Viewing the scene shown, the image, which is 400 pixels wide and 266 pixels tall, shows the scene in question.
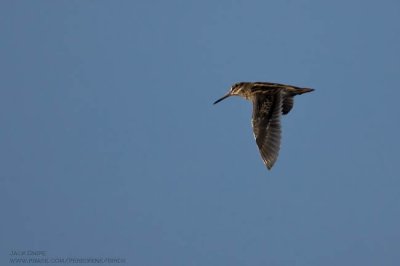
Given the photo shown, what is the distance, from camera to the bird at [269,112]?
106ft

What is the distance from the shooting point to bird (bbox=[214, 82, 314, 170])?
32.3 meters

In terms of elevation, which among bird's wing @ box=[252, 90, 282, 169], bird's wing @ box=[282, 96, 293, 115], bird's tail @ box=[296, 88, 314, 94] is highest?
bird's tail @ box=[296, 88, 314, 94]

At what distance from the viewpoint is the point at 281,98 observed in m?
33.6

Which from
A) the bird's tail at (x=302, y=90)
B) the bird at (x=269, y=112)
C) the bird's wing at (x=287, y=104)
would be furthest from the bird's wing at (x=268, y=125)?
the bird's wing at (x=287, y=104)

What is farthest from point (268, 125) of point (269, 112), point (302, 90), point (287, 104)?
point (287, 104)

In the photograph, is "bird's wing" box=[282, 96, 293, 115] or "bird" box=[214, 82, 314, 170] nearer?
"bird" box=[214, 82, 314, 170]

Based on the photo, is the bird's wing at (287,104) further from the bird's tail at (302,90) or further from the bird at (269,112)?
the bird's tail at (302,90)

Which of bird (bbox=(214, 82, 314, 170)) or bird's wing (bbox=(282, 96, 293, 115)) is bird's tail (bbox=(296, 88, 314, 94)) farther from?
bird's wing (bbox=(282, 96, 293, 115))

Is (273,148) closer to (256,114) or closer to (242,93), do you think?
(256,114)

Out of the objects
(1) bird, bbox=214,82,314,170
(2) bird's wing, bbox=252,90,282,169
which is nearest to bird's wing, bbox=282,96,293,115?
(1) bird, bbox=214,82,314,170

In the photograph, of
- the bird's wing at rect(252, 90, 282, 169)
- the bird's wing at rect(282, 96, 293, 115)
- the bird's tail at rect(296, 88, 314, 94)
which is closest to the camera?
the bird's wing at rect(252, 90, 282, 169)

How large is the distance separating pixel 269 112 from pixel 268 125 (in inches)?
19.8

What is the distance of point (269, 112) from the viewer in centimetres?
3300

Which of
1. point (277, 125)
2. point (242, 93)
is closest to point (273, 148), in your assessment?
point (277, 125)
